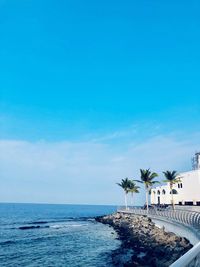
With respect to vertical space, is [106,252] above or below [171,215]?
below

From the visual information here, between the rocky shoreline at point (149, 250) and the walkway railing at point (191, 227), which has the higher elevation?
the walkway railing at point (191, 227)

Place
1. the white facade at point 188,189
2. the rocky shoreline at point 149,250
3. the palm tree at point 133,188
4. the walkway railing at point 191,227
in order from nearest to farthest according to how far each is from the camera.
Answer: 1. the walkway railing at point 191,227
2. the rocky shoreline at point 149,250
3. the white facade at point 188,189
4. the palm tree at point 133,188

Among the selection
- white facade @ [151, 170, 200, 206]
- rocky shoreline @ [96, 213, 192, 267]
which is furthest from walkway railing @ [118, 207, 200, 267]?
white facade @ [151, 170, 200, 206]

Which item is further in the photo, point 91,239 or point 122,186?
point 122,186

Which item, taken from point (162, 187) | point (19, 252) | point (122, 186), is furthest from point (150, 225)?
point (122, 186)

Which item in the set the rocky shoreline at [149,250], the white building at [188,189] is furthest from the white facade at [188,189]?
the rocky shoreline at [149,250]

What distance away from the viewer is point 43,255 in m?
35.4

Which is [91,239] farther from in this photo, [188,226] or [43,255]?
[188,226]

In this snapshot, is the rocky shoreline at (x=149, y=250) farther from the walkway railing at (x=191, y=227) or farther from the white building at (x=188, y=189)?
the white building at (x=188, y=189)

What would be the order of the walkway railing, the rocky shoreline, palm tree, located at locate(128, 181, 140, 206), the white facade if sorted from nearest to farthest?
the walkway railing → the rocky shoreline → the white facade → palm tree, located at locate(128, 181, 140, 206)

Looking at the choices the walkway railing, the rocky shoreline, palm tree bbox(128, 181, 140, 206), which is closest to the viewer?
the walkway railing

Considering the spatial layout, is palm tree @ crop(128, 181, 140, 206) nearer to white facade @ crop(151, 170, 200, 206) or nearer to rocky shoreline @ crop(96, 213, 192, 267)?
white facade @ crop(151, 170, 200, 206)

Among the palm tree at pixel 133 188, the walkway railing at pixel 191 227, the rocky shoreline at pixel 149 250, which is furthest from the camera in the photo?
the palm tree at pixel 133 188

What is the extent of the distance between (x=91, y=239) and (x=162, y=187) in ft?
103
